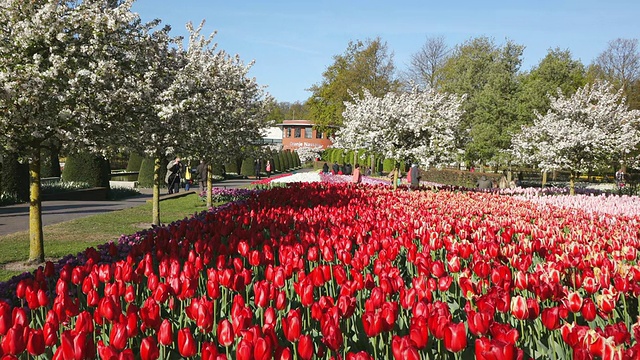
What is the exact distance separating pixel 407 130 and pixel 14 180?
45.6 feet

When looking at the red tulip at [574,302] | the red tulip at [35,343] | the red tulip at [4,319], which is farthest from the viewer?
the red tulip at [574,302]

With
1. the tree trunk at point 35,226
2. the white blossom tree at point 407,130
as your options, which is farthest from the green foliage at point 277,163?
the tree trunk at point 35,226

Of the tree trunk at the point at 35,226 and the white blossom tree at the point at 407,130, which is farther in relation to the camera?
the white blossom tree at the point at 407,130

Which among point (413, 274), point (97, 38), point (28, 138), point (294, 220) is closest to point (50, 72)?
point (97, 38)

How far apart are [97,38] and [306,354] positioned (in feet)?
19.6

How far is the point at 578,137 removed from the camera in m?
19.5

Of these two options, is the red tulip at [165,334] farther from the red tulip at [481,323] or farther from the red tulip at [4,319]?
the red tulip at [481,323]

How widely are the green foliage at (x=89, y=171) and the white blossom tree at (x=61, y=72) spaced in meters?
16.1

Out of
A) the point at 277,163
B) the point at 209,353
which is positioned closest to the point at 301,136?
the point at 277,163

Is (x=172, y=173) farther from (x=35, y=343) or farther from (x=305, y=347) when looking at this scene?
(x=305, y=347)

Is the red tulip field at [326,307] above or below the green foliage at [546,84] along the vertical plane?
below

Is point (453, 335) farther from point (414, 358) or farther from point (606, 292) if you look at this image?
point (606, 292)

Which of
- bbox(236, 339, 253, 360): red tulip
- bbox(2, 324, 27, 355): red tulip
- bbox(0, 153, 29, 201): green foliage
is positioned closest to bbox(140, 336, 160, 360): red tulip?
bbox(236, 339, 253, 360): red tulip

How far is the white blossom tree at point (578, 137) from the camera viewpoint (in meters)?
19.9
